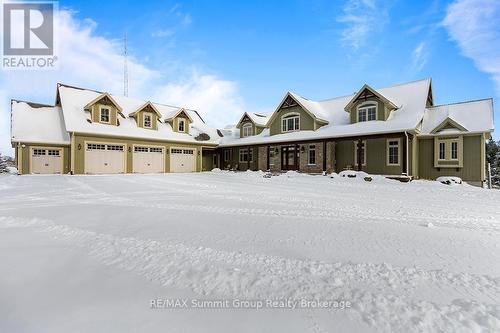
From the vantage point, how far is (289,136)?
866 inches

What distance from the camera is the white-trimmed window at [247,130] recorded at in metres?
27.4

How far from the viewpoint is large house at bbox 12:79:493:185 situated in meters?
16.9

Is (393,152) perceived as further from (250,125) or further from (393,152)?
(250,125)

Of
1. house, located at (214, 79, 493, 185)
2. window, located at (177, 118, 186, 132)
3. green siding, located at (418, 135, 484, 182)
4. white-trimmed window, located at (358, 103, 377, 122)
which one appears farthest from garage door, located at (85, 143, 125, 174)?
green siding, located at (418, 135, 484, 182)

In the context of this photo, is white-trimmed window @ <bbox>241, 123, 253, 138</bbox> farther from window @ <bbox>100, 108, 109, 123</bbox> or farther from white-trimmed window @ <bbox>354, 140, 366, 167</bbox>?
window @ <bbox>100, 108, 109, 123</bbox>

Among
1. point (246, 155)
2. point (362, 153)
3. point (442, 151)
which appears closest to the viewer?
point (442, 151)

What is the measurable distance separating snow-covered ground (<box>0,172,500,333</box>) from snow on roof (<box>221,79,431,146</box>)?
11.7 m

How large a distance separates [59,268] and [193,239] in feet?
6.34

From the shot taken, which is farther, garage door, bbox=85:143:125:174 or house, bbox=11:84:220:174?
garage door, bbox=85:143:125:174

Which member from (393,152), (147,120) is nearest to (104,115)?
(147,120)

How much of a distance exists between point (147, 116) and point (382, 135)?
20129 mm

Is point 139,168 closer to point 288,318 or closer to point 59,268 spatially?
point 59,268

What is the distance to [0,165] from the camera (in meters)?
33.9

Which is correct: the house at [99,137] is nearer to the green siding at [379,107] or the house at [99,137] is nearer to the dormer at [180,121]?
the dormer at [180,121]
